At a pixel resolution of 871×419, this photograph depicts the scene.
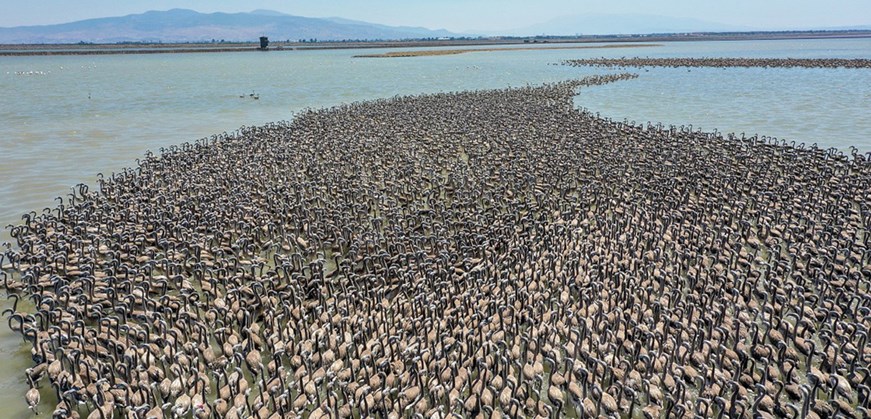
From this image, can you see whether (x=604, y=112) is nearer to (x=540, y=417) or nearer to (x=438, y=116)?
(x=438, y=116)

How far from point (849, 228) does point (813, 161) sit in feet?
Result: 31.7

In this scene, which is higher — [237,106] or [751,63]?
[751,63]

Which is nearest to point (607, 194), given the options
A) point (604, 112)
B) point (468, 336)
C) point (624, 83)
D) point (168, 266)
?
point (468, 336)

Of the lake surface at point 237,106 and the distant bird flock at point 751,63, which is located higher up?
the distant bird flock at point 751,63

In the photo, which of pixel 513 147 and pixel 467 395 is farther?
pixel 513 147

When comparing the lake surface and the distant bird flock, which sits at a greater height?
the distant bird flock

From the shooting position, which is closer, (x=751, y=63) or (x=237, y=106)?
(x=237, y=106)

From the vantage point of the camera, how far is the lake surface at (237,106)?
2888 centimetres

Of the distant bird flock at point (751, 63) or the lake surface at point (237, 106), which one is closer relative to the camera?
the lake surface at point (237, 106)

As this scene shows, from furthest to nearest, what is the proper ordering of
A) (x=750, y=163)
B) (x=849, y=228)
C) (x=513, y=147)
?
1. (x=513, y=147)
2. (x=750, y=163)
3. (x=849, y=228)

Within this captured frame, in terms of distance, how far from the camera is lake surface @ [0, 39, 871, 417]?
28875 millimetres

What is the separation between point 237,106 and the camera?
54.7m

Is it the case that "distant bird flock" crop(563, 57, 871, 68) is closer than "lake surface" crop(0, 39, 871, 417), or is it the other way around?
"lake surface" crop(0, 39, 871, 417)

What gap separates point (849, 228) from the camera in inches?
723
